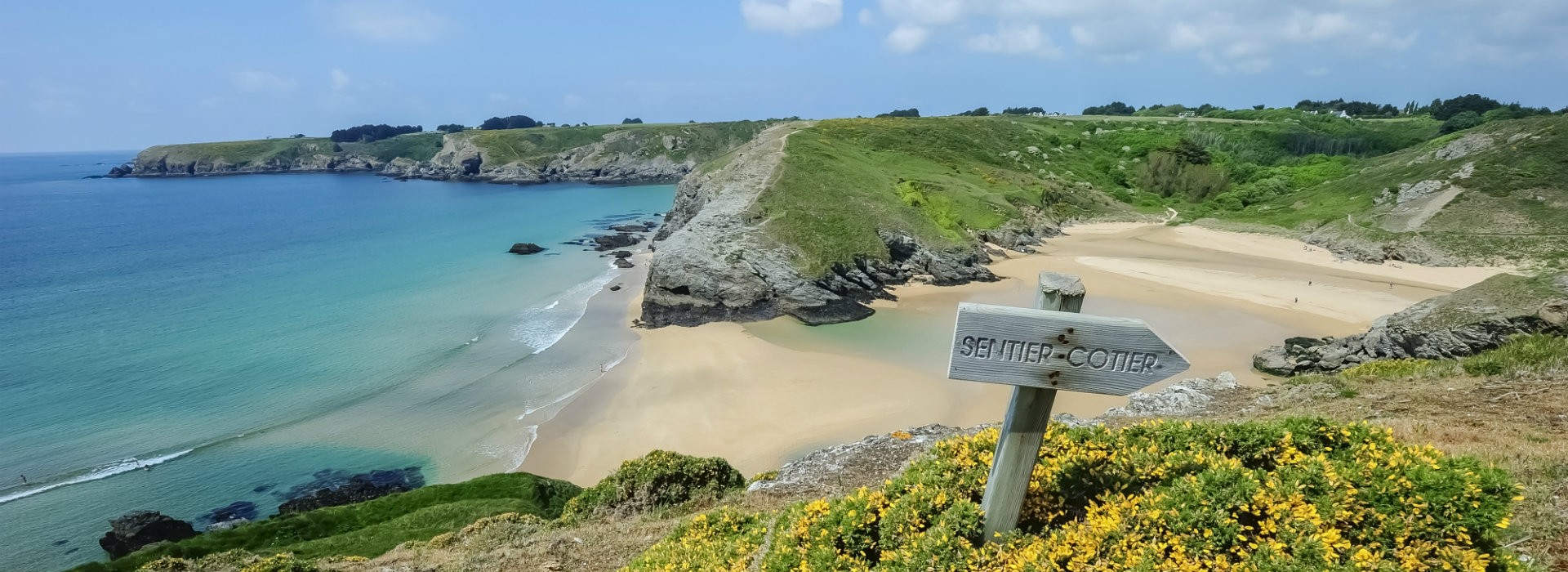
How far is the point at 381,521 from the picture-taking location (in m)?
16.7

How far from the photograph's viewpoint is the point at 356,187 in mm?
130625

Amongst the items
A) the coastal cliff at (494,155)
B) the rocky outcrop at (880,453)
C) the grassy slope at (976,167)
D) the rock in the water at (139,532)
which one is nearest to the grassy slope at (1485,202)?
the grassy slope at (976,167)

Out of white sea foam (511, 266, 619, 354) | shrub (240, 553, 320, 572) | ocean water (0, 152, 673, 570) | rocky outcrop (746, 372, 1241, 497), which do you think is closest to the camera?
shrub (240, 553, 320, 572)

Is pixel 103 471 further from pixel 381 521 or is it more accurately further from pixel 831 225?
pixel 831 225

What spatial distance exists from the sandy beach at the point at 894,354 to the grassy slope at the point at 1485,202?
4.25 meters

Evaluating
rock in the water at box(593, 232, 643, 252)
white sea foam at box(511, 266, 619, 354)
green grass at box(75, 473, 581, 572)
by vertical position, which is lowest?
green grass at box(75, 473, 581, 572)

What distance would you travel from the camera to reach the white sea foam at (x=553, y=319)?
35.8 m

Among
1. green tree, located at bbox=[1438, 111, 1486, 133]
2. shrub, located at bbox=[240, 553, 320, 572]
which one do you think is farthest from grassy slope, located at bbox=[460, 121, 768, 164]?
shrub, located at bbox=[240, 553, 320, 572]

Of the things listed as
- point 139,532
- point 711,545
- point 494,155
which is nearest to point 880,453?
point 711,545

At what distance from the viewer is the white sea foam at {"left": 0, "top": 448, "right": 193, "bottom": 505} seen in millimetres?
21547

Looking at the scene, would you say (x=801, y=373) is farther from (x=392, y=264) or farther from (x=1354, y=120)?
(x=1354, y=120)

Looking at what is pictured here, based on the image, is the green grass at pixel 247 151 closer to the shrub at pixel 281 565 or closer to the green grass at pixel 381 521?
the green grass at pixel 381 521

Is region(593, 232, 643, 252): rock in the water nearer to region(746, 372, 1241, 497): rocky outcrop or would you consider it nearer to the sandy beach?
the sandy beach

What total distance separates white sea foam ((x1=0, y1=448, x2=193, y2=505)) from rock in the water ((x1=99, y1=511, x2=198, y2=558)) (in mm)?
4970
